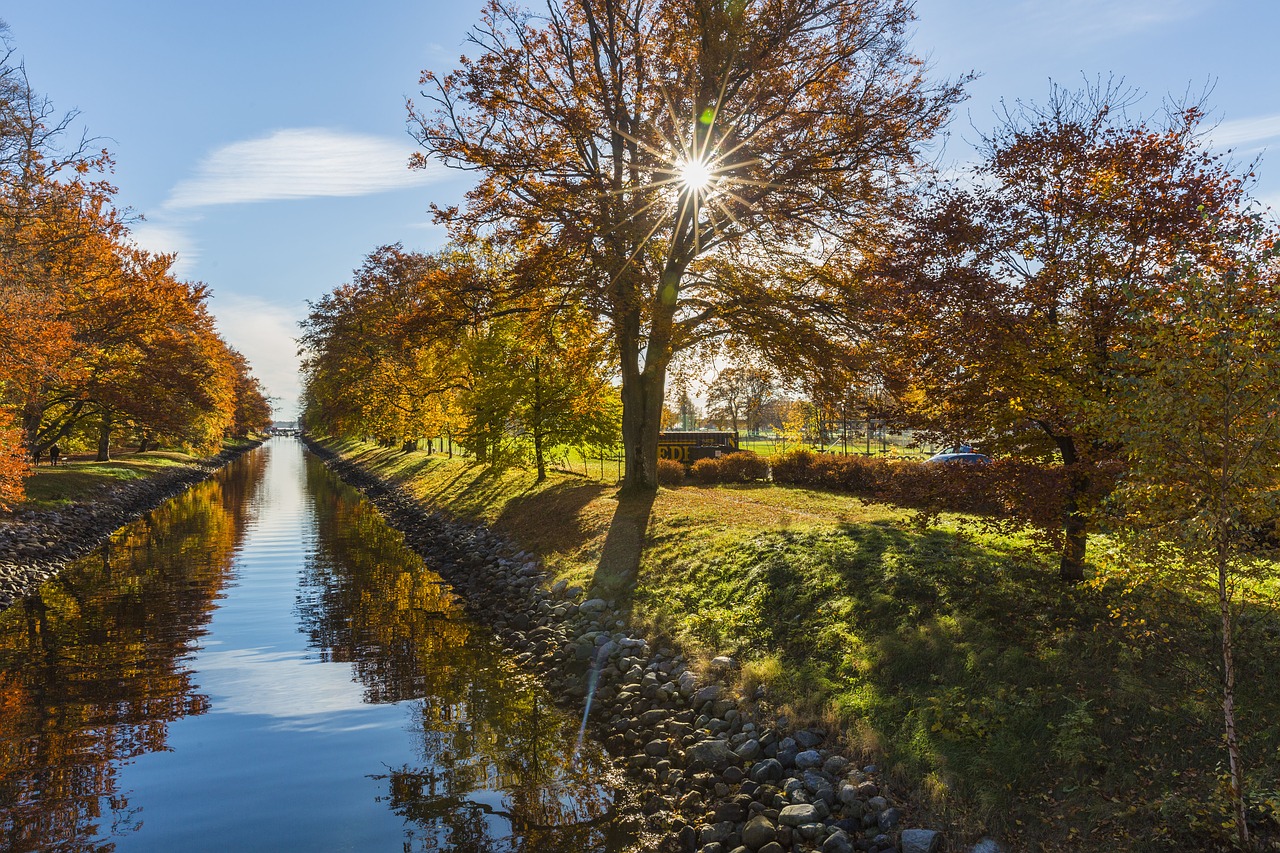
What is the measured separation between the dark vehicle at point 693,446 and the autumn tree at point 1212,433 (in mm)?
28767

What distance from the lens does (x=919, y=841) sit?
6.26 meters

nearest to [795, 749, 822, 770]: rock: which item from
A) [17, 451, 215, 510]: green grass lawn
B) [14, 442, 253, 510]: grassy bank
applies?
[14, 442, 253, 510]: grassy bank

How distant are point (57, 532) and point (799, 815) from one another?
26178mm

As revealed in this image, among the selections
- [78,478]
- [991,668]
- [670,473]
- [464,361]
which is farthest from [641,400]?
[78,478]

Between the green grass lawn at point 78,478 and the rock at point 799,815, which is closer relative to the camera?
the rock at point 799,815

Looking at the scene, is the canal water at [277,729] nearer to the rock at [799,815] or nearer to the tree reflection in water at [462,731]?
the tree reflection in water at [462,731]

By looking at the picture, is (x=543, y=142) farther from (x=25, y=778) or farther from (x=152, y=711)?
(x=25, y=778)

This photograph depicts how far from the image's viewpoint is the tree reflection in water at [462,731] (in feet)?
24.6

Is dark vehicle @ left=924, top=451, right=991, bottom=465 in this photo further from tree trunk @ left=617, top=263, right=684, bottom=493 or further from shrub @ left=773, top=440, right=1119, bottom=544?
tree trunk @ left=617, top=263, right=684, bottom=493

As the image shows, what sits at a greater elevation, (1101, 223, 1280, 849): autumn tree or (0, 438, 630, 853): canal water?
(1101, 223, 1280, 849): autumn tree

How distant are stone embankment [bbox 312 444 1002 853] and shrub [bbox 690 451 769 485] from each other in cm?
1571

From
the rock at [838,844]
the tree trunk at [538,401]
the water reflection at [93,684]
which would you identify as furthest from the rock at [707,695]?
the tree trunk at [538,401]

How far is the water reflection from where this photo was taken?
25.5 ft

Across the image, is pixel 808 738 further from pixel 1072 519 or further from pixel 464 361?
pixel 464 361
